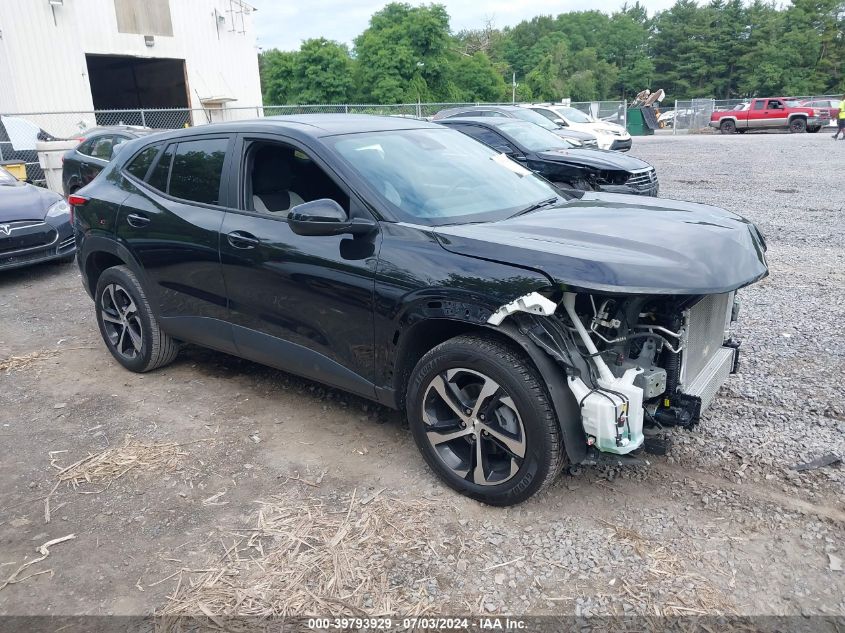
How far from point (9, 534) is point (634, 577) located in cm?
287

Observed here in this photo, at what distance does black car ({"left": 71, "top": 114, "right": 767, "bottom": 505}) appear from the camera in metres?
2.91

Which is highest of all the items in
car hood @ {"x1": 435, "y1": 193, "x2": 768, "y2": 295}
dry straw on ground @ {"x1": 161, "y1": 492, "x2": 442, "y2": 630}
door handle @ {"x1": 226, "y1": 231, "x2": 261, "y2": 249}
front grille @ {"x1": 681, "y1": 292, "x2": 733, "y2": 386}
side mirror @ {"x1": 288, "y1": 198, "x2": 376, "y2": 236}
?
side mirror @ {"x1": 288, "y1": 198, "x2": 376, "y2": 236}

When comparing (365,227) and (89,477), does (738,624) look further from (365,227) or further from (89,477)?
(89,477)

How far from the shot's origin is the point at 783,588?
2.66 m

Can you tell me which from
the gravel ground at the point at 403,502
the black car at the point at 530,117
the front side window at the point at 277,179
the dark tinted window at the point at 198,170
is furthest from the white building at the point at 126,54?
the gravel ground at the point at 403,502

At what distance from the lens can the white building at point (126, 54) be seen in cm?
2050

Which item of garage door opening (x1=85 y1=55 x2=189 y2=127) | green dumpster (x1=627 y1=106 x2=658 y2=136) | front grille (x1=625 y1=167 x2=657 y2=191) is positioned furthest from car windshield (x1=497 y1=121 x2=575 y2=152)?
green dumpster (x1=627 y1=106 x2=658 y2=136)

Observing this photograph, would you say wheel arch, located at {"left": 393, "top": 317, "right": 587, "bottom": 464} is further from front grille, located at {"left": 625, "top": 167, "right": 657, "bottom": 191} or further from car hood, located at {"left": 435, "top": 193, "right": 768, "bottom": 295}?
front grille, located at {"left": 625, "top": 167, "right": 657, "bottom": 191}

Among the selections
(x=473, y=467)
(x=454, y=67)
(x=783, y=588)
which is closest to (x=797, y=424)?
(x=783, y=588)

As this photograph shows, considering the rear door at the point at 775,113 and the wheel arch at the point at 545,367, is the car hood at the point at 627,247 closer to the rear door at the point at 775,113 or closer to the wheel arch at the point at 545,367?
the wheel arch at the point at 545,367

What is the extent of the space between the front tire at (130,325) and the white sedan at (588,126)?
15347 millimetres

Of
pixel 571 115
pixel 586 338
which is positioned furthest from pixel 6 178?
pixel 571 115

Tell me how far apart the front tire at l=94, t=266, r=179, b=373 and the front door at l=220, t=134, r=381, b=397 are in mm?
970

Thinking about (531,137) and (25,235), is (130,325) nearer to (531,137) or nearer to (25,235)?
(25,235)
